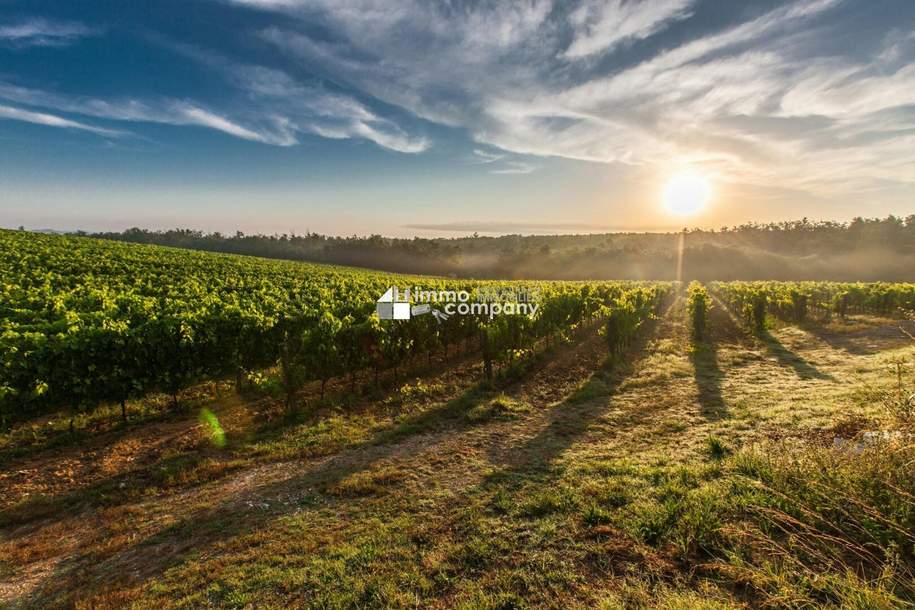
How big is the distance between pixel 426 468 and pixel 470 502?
1478 mm

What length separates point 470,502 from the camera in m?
5.88

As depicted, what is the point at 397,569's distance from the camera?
14.7 ft

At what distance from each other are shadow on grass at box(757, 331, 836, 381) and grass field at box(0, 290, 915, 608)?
1.06m

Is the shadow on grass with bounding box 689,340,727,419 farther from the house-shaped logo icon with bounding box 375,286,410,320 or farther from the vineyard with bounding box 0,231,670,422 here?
the house-shaped logo icon with bounding box 375,286,410,320

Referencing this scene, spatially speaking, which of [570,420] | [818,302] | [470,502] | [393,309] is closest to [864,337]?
[818,302]

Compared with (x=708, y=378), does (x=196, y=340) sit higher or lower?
higher

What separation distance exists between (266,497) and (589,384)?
9652 millimetres

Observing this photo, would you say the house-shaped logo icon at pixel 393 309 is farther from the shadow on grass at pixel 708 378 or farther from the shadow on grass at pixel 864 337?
the shadow on grass at pixel 864 337

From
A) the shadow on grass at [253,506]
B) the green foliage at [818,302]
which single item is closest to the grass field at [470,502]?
the shadow on grass at [253,506]

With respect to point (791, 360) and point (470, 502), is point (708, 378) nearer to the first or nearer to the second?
point (791, 360)

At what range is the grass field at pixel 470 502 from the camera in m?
4.05

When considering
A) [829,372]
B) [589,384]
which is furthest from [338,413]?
[829,372]

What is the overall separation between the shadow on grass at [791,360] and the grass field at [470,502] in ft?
3.47

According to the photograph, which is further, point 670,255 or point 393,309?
point 670,255
